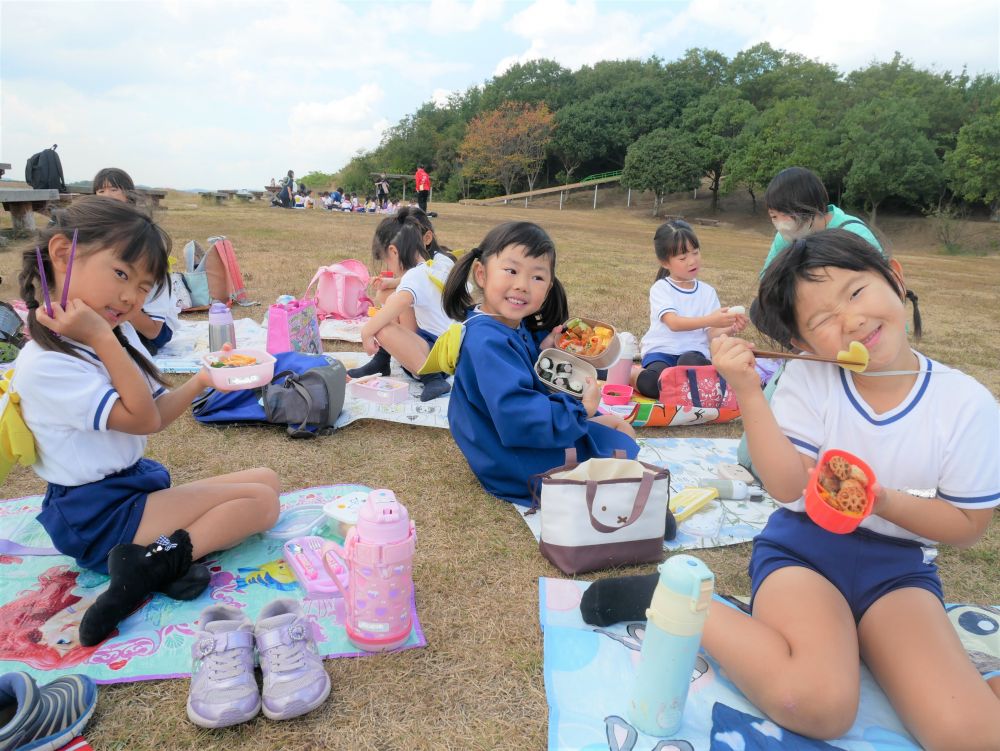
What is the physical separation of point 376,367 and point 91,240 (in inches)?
106

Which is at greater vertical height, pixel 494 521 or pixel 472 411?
pixel 472 411

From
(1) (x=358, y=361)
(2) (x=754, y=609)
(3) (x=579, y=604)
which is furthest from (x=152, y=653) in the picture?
(1) (x=358, y=361)

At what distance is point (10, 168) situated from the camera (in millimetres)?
11617

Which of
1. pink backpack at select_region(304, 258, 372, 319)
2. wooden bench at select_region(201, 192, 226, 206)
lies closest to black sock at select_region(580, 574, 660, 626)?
pink backpack at select_region(304, 258, 372, 319)

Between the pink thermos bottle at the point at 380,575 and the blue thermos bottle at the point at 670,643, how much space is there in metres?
0.70

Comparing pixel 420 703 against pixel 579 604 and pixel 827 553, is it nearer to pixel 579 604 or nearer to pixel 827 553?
pixel 579 604

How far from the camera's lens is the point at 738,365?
1771 millimetres

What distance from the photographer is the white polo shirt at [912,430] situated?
1.73m

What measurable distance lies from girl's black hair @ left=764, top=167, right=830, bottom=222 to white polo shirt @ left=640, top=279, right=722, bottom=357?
69cm

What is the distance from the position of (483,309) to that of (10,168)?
42.4ft

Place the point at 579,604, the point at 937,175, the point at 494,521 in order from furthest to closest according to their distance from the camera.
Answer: the point at 937,175, the point at 494,521, the point at 579,604

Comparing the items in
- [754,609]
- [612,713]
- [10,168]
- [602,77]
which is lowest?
[612,713]

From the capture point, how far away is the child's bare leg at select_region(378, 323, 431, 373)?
4.32m

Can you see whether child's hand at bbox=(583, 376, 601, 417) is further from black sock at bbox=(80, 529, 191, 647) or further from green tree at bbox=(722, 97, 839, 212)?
green tree at bbox=(722, 97, 839, 212)
